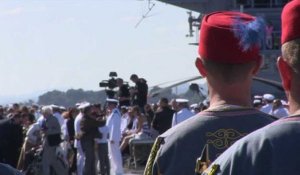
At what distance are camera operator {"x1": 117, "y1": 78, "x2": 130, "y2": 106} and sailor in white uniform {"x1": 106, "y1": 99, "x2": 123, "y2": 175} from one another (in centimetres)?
880

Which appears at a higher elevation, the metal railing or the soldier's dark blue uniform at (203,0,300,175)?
the soldier's dark blue uniform at (203,0,300,175)

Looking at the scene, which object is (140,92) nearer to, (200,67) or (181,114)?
(181,114)

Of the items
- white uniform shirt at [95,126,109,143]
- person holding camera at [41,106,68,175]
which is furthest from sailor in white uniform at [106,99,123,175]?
person holding camera at [41,106,68,175]

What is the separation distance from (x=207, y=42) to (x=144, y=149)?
21.7 m

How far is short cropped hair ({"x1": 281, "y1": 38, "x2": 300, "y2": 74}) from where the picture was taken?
9.73 feet

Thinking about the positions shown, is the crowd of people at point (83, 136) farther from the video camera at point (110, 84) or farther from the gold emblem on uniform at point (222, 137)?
the gold emblem on uniform at point (222, 137)

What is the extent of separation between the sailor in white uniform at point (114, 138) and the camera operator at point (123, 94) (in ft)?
28.9

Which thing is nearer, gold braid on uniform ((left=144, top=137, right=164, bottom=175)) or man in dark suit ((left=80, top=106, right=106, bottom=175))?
gold braid on uniform ((left=144, top=137, right=164, bottom=175))

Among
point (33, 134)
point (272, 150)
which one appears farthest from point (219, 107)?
point (33, 134)

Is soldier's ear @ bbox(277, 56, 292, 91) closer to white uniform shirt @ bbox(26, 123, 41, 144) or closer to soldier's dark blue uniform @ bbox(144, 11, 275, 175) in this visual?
soldier's dark blue uniform @ bbox(144, 11, 275, 175)

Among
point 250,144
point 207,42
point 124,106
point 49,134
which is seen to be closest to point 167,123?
point 49,134

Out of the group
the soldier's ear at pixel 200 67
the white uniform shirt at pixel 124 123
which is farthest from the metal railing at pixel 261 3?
the soldier's ear at pixel 200 67

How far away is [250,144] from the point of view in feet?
9.36

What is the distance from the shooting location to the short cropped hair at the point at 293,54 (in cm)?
296
